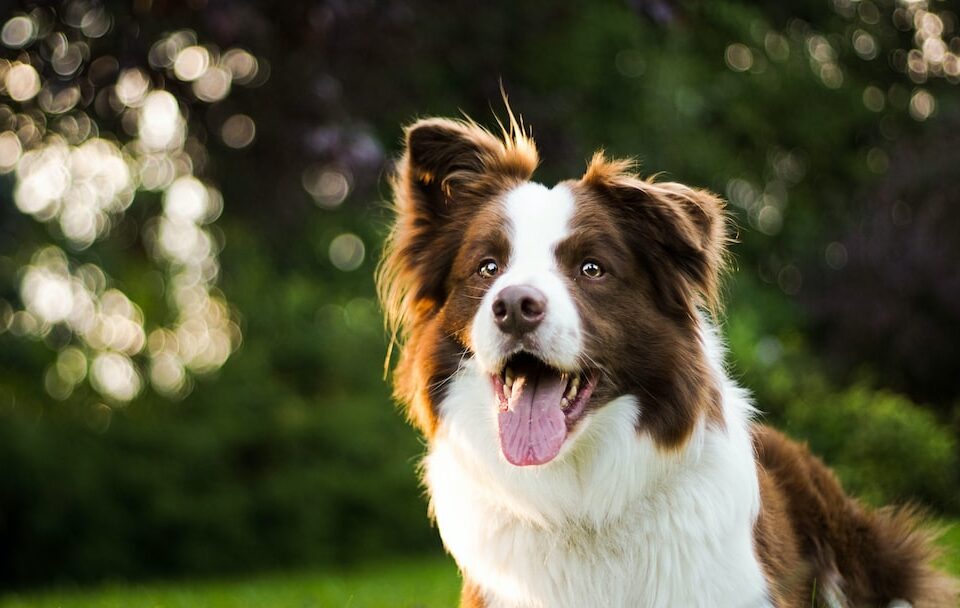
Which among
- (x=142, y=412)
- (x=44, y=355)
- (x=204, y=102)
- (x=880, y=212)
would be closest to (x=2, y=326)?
(x=142, y=412)

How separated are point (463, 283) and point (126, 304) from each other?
19597 mm

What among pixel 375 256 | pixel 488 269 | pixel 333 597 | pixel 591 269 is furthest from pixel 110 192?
pixel 591 269

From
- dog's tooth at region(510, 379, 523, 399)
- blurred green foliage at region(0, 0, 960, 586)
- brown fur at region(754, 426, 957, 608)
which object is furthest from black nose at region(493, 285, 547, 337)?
blurred green foliage at region(0, 0, 960, 586)

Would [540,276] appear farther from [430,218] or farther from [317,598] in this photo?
[317,598]

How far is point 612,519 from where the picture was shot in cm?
431

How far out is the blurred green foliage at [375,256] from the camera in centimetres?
974

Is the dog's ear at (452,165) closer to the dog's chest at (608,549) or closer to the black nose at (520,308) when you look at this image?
the black nose at (520,308)

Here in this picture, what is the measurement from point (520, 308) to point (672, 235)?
84cm

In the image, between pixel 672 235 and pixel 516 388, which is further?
pixel 672 235

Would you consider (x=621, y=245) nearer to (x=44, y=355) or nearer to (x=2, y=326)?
(x=2, y=326)

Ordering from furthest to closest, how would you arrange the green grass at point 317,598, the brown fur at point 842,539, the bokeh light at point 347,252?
the bokeh light at point 347,252 < the green grass at point 317,598 < the brown fur at point 842,539

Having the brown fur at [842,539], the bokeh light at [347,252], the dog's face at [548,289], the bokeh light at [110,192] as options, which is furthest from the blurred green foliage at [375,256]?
the brown fur at [842,539]

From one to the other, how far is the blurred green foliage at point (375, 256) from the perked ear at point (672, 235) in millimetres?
3416

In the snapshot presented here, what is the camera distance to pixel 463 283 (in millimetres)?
4637
